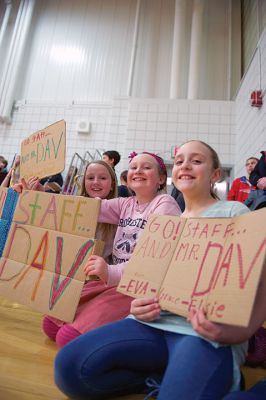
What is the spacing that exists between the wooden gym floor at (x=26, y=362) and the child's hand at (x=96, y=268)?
27 centimetres

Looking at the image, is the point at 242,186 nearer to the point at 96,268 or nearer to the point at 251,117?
the point at 251,117

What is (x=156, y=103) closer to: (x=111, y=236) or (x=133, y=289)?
(x=111, y=236)

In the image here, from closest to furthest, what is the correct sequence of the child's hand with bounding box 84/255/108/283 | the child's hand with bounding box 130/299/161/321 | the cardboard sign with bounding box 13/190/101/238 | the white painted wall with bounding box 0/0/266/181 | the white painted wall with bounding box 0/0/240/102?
the child's hand with bounding box 130/299/161/321 → the child's hand with bounding box 84/255/108/283 → the cardboard sign with bounding box 13/190/101/238 → the white painted wall with bounding box 0/0/266/181 → the white painted wall with bounding box 0/0/240/102

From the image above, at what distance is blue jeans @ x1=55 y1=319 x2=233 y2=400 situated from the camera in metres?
0.52

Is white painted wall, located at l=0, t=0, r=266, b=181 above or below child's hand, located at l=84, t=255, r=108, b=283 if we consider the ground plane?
above

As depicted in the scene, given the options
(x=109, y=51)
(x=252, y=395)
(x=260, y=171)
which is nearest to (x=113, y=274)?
(x=252, y=395)

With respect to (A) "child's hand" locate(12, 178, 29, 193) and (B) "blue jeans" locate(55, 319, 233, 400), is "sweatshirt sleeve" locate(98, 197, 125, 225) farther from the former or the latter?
(B) "blue jeans" locate(55, 319, 233, 400)

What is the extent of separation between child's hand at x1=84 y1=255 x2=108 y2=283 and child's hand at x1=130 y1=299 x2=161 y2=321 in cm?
16

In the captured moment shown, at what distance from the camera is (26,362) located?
2.60 feet

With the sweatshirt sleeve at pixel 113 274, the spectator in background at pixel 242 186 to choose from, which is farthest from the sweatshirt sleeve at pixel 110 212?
the spectator in background at pixel 242 186

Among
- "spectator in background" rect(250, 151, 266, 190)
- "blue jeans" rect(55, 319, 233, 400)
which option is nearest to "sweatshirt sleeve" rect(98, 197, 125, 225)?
"blue jeans" rect(55, 319, 233, 400)

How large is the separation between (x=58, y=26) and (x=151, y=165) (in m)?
4.55

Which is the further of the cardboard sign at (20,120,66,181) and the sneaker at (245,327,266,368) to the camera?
the cardboard sign at (20,120,66,181)

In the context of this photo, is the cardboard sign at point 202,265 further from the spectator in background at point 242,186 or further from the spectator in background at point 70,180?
the spectator in background at point 70,180
